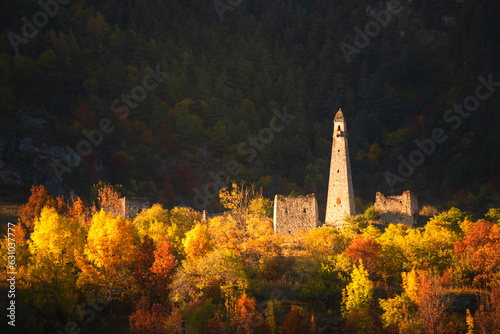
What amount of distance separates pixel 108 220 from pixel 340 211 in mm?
30980

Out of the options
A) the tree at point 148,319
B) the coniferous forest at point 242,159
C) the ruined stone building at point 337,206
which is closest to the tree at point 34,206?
Answer: the coniferous forest at point 242,159

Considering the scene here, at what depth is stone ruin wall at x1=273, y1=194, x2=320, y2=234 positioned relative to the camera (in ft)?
268

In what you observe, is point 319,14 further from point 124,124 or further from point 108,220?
point 108,220

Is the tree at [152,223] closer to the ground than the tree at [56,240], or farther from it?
farther from it

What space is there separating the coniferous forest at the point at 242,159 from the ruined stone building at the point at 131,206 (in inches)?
41.3

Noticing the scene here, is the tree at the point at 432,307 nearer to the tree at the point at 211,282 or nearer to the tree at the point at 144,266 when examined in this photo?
the tree at the point at 211,282

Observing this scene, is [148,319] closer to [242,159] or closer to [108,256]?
[108,256]

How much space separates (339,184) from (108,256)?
3363 cm

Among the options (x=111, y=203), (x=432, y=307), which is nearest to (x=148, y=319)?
(x=432, y=307)

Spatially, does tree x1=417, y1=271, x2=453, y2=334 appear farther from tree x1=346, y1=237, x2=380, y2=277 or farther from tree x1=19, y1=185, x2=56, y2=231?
tree x1=19, y1=185, x2=56, y2=231

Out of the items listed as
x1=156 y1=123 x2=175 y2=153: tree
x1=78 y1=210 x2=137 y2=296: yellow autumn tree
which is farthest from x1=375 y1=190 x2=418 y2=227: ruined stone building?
x1=156 y1=123 x2=175 y2=153: tree

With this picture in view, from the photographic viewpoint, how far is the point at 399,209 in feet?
276

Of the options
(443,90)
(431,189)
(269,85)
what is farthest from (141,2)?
(431,189)

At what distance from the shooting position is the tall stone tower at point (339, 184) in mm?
89125
